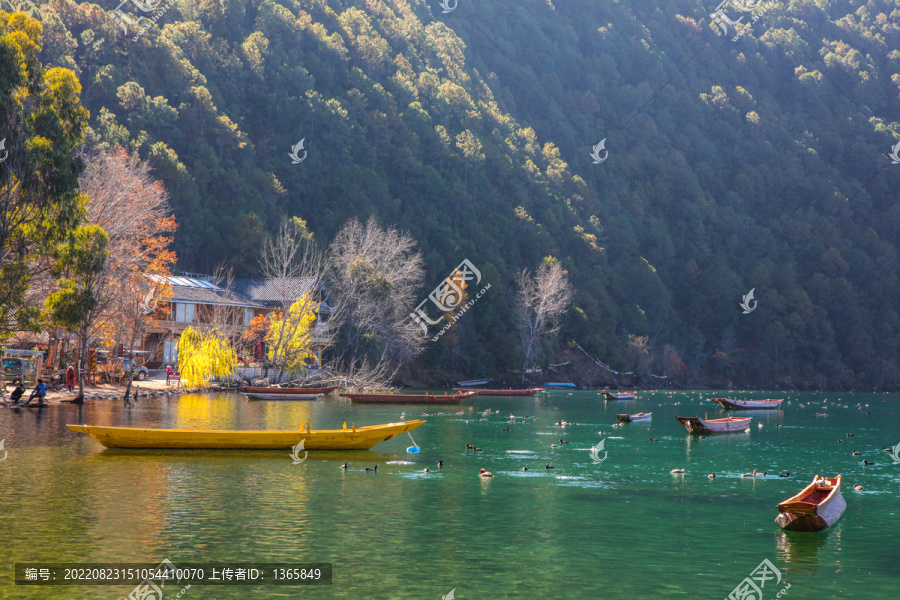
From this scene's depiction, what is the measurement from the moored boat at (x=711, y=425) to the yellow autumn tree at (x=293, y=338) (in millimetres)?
32621

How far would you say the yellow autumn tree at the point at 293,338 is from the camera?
222 ft

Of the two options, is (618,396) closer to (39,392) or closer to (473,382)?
(473,382)

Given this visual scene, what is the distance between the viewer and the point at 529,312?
103 meters

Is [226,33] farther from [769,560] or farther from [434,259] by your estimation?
[769,560]

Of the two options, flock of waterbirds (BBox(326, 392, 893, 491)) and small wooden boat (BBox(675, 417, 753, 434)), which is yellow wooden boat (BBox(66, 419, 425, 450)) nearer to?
flock of waterbirds (BBox(326, 392, 893, 491))

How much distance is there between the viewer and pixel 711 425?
4791cm

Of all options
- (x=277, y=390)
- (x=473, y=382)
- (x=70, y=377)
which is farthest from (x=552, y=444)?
(x=473, y=382)

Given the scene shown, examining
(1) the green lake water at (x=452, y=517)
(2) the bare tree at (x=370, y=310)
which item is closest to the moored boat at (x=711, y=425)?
(1) the green lake water at (x=452, y=517)

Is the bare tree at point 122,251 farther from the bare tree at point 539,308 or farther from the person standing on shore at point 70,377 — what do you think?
the bare tree at point 539,308

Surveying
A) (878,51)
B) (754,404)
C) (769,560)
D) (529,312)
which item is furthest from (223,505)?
(878,51)

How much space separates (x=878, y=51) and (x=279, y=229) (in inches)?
6181

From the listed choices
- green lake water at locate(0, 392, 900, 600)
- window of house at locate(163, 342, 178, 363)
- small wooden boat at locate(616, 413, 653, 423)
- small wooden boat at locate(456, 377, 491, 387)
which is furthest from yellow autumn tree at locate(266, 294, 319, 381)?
green lake water at locate(0, 392, 900, 600)

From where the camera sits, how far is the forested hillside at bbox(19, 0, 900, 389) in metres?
98.5

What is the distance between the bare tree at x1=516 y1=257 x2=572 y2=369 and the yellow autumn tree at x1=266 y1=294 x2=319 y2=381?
36803 mm
